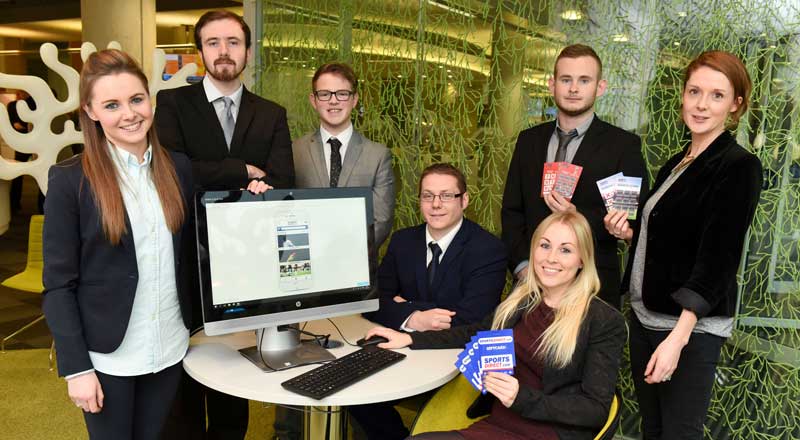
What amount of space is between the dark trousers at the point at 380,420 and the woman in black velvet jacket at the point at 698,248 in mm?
→ 1067

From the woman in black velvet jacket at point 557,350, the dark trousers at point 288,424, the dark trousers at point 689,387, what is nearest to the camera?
the woman in black velvet jacket at point 557,350

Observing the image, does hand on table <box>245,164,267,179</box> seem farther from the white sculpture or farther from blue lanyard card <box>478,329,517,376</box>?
the white sculpture

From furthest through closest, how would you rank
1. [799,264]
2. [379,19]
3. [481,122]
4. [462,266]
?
[379,19] → [481,122] → [799,264] → [462,266]

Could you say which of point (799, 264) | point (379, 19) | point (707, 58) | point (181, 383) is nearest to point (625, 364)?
point (799, 264)

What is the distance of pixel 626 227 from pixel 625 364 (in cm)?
120

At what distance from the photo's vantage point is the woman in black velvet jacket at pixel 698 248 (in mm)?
1889

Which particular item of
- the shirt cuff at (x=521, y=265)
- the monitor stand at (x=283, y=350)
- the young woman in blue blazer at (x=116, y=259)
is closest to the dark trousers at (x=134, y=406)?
the young woman in blue blazer at (x=116, y=259)

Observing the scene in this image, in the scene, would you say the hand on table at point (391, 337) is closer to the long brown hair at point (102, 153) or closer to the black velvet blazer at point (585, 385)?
the black velvet blazer at point (585, 385)

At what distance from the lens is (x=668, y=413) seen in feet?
6.78

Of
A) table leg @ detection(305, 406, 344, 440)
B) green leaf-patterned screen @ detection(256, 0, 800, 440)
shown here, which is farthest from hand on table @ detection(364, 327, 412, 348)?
green leaf-patterned screen @ detection(256, 0, 800, 440)

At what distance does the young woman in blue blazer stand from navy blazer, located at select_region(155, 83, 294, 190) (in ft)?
1.95

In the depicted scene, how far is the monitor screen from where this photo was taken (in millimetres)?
1863

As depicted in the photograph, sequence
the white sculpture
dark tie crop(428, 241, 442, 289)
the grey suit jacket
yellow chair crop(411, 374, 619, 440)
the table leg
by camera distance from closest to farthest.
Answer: yellow chair crop(411, 374, 619, 440) → the table leg → dark tie crop(428, 241, 442, 289) → the grey suit jacket → the white sculpture

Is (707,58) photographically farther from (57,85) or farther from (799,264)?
(57,85)
